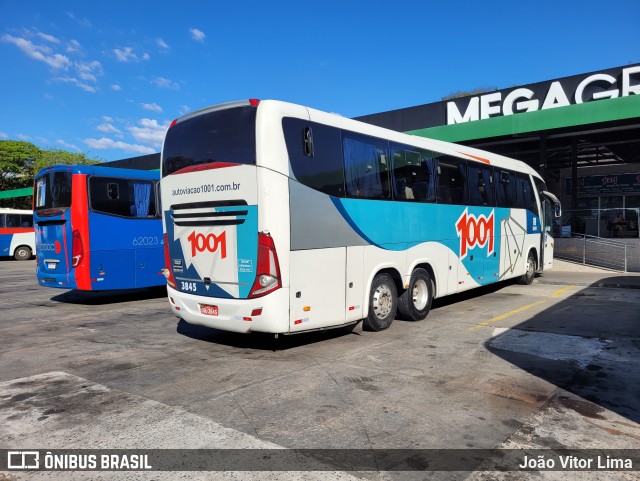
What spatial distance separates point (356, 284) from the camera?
713cm

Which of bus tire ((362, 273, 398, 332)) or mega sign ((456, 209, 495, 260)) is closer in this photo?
bus tire ((362, 273, 398, 332))

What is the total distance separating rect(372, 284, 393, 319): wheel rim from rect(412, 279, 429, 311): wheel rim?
→ 0.82m

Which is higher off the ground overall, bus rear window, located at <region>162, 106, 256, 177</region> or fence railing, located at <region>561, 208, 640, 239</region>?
bus rear window, located at <region>162, 106, 256, 177</region>

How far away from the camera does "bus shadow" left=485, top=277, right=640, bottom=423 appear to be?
15.6ft

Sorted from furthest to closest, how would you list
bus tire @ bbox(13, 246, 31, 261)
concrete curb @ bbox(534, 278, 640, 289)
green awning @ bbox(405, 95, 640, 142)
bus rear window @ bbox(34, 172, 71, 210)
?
bus tire @ bbox(13, 246, 31, 261) → green awning @ bbox(405, 95, 640, 142) → concrete curb @ bbox(534, 278, 640, 289) → bus rear window @ bbox(34, 172, 71, 210)

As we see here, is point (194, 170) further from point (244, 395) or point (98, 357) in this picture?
point (244, 395)

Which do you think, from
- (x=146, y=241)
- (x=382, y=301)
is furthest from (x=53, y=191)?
(x=382, y=301)

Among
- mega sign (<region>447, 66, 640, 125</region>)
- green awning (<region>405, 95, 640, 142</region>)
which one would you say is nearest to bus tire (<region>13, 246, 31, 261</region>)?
green awning (<region>405, 95, 640, 142</region>)

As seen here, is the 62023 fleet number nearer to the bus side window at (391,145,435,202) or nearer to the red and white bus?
the bus side window at (391,145,435,202)

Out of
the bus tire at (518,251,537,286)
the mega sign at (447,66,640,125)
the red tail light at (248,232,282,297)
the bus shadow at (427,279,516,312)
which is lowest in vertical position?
the bus shadow at (427,279,516,312)

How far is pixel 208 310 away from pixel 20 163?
5151 centimetres

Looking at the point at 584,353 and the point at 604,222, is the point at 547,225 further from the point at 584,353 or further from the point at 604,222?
the point at 584,353


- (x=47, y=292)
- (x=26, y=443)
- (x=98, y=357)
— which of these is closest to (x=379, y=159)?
(x=98, y=357)

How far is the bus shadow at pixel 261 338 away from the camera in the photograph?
7.07 metres
